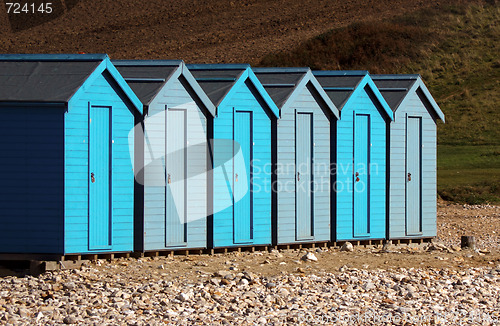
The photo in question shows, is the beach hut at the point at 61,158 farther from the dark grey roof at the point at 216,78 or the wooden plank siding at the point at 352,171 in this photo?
the wooden plank siding at the point at 352,171

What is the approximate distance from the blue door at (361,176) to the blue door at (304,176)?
1.10 m

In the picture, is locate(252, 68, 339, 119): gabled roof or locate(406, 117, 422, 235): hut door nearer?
locate(252, 68, 339, 119): gabled roof

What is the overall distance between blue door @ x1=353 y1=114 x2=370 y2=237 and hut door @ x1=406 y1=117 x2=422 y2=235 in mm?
1077

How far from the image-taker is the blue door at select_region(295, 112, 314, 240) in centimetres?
1811

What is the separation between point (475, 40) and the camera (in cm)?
5456

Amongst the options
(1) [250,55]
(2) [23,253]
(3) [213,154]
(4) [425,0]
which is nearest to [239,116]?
(3) [213,154]

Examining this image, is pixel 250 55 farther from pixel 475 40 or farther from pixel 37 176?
pixel 37 176

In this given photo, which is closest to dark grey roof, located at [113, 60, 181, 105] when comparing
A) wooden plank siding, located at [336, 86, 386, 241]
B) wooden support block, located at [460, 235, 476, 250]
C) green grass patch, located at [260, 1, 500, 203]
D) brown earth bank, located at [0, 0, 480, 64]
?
wooden plank siding, located at [336, 86, 386, 241]

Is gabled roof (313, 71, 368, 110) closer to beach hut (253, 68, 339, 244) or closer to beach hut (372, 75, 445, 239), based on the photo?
beach hut (253, 68, 339, 244)

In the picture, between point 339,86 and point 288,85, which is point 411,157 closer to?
point 339,86

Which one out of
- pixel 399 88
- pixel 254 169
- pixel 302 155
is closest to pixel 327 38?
pixel 399 88

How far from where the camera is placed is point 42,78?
1569cm

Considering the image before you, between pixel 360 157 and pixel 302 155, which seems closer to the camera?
pixel 302 155

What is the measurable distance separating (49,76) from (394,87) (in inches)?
311
